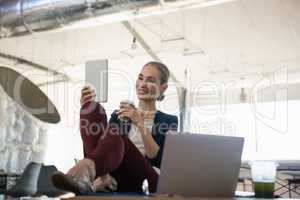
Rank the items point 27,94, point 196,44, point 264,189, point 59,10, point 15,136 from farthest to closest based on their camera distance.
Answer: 1. point 196,44
2. point 15,136
3. point 27,94
4. point 59,10
5. point 264,189

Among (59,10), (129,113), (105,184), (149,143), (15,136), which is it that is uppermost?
(59,10)

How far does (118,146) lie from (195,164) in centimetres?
28

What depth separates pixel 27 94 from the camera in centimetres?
449

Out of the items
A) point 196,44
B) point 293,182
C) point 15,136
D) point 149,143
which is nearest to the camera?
point 149,143

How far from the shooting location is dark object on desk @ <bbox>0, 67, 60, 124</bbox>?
424 cm

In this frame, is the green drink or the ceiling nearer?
the green drink

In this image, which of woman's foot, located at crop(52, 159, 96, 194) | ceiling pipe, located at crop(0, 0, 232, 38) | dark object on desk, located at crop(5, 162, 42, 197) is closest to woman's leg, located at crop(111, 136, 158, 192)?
woman's foot, located at crop(52, 159, 96, 194)

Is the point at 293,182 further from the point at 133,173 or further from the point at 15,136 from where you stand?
the point at 133,173

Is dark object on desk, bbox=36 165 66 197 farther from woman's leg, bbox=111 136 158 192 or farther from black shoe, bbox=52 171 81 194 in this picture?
black shoe, bbox=52 171 81 194

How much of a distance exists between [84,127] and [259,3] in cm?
341

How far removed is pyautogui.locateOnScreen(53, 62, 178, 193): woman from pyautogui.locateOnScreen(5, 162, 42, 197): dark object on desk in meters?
2.13

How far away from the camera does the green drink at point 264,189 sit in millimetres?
1188

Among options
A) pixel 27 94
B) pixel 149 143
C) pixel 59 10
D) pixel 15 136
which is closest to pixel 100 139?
pixel 149 143

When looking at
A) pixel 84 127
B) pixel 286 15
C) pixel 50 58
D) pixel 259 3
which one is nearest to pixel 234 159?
pixel 84 127
